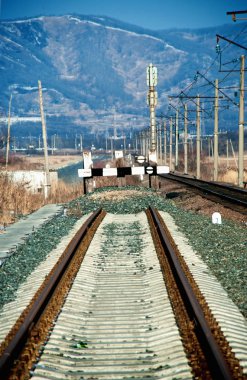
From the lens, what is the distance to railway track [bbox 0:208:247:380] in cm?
434

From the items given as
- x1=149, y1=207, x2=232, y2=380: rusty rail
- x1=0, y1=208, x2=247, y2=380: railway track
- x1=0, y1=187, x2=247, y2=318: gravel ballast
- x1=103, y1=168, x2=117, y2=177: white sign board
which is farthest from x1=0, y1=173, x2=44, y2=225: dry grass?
x1=149, y1=207, x2=232, y2=380: rusty rail

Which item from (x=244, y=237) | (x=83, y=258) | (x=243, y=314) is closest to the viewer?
(x=243, y=314)

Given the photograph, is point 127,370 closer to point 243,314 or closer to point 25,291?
point 243,314

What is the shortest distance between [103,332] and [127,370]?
958 millimetres

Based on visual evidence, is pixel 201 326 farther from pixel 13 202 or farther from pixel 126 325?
pixel 13 202

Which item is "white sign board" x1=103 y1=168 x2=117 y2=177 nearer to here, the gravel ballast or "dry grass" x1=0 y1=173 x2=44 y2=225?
the gravel ballast

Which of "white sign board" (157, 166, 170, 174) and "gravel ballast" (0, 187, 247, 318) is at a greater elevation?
"white sign board" (157, 166, 170, 174)

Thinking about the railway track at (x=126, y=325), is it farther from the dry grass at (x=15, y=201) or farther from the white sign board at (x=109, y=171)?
the white sign board at (x=109, y=171)

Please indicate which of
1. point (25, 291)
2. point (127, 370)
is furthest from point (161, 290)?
point (127, 370)

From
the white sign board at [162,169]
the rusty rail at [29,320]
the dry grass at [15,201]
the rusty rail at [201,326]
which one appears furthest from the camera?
the white sign board at [162,169]

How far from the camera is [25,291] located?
7.04m

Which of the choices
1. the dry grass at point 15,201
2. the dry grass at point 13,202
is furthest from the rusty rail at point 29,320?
the dry grass at point 13,202

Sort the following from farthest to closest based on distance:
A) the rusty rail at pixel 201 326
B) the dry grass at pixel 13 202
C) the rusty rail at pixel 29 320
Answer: the dry grass at pixel 13 202 < the rusty rail at pixel 29 320 < the rusty rail at pixel 201 326

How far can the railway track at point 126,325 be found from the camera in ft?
14.3
